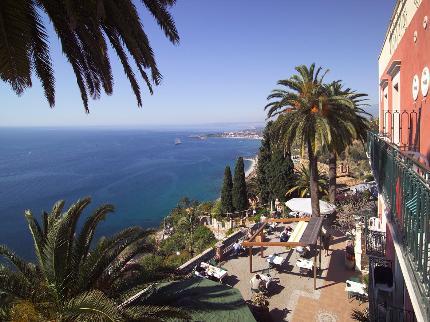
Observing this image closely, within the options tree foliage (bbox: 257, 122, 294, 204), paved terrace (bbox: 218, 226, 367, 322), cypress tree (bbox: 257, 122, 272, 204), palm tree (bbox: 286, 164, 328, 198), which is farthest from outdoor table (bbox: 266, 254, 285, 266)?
cypress tree (bbox: 257, 122, 272, 204)

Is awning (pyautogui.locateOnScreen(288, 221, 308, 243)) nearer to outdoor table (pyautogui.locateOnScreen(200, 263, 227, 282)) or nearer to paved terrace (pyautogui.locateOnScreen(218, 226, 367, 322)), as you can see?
paved terrace (pyautogui.locateOnScreen(218, 226, 367, 322))

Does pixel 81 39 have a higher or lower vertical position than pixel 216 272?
higher

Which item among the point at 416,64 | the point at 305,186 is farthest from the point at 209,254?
the point at 305,186

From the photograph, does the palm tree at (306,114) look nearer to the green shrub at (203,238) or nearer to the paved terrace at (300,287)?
the paved terrace at (300,287)

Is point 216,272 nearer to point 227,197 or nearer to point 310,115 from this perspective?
point 310,115

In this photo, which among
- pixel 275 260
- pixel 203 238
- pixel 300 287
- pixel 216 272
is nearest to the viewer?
pixel 300 287

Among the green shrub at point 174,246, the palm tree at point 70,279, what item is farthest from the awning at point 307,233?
the green shrub at point 174,246
